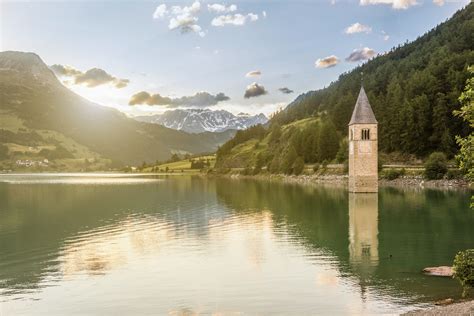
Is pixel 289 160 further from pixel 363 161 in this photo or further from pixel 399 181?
pixel 363 161

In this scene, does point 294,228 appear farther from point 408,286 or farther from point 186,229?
point 408,286

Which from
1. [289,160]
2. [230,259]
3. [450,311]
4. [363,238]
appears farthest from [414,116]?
[450,311]

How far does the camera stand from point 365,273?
30.5 metres

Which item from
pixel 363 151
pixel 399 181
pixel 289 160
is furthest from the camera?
pixel 289 160

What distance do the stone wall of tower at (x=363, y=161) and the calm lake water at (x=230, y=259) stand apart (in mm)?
25056

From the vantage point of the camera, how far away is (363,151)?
318 feet

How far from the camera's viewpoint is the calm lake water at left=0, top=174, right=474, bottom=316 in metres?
24.8

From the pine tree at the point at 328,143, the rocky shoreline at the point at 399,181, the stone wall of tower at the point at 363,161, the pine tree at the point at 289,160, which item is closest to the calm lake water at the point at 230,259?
the stone wall of tower at the point at 363,161

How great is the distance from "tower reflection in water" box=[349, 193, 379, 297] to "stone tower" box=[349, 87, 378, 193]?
1609 cm

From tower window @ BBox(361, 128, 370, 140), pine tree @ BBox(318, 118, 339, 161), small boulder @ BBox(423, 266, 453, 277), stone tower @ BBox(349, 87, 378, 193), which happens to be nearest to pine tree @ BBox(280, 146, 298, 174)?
pine tree @ BBox(318, 118, 339, 161)

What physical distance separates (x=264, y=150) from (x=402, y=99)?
71.2m

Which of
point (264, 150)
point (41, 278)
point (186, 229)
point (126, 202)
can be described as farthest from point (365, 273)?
point (264, 150)

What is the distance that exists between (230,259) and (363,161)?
65791 mm

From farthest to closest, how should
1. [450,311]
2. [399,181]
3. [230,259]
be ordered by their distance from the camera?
[399,181] < [230,259] < [450,311]
